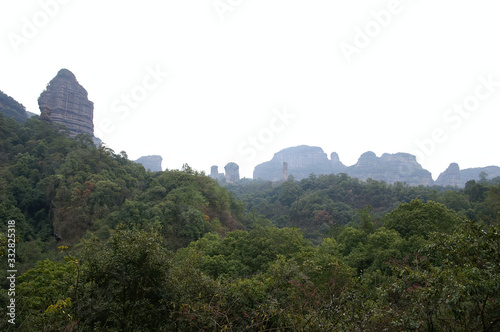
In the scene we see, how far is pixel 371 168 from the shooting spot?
392 feet

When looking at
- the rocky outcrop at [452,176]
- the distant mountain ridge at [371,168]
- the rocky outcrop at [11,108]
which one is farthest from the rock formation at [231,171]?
the rocky outcrop at [452,176]

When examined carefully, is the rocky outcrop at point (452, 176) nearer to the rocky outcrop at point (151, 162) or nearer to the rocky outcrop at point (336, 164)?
the rocky outcrop at point (336, 164)

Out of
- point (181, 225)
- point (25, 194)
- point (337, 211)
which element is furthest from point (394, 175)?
point (25, 194)

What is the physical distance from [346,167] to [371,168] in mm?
20978

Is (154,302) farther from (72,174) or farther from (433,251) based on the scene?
(72,174)

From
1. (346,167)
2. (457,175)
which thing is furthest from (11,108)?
(346,167)

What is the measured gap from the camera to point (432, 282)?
12.0 ft

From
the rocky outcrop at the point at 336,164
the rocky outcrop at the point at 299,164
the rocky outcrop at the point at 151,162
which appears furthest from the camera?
the rocky outcrop at the point at 299,164

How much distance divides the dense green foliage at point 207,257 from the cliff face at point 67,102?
1722cm

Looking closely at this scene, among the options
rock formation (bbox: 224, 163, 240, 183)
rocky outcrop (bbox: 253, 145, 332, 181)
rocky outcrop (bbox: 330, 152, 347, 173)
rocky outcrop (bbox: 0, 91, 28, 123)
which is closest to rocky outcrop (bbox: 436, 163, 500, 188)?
rocky outcrop (bbox: 330, 152, 347, 173)

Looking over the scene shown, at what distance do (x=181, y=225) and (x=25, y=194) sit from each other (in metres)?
12.0

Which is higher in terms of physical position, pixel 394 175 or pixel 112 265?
pixel 394 175

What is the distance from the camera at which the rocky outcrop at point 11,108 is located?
4184 centimetres

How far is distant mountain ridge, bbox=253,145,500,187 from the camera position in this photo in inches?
4094
